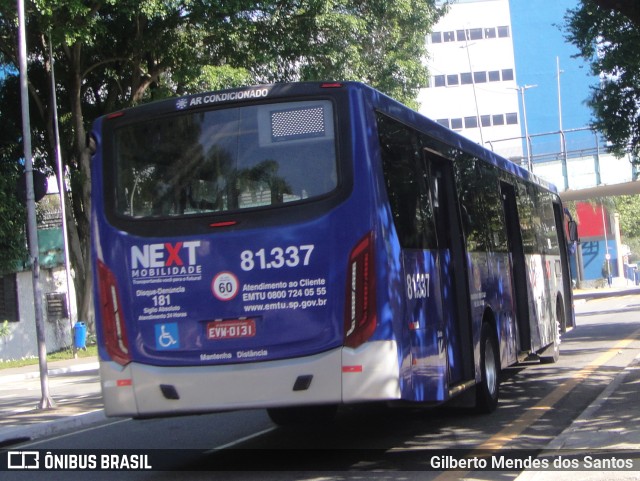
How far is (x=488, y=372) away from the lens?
11.0 m

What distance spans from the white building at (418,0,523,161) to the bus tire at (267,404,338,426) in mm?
68091

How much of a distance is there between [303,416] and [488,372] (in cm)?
224

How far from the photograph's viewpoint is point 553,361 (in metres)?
16.5

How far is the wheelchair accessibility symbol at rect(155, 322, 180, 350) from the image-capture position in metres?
7.96

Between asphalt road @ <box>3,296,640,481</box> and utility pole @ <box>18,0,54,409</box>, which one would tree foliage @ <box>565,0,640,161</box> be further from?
utility pole @ <box>18,0,54,409</box>

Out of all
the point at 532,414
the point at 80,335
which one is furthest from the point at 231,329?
the point at 80,335

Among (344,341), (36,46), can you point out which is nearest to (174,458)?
(344,341)

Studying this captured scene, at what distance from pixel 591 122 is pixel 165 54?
41.6 feet

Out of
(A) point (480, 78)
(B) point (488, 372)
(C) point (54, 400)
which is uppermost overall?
(A) point (480, 78)

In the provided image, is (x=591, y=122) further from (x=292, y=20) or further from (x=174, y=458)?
(x=174, y=458)

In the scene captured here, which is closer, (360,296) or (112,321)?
(360,296)

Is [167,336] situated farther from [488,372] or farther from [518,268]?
[518,268]

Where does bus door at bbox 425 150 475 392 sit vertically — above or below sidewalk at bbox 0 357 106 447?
above

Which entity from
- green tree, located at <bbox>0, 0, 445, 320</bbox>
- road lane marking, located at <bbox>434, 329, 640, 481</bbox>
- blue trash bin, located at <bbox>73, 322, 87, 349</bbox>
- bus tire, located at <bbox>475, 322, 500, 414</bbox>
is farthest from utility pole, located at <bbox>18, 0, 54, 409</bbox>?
blue trash bin, located at <bbox>73, 322, 87, 349</bbox>
